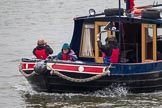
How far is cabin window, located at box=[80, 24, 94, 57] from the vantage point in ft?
67.1

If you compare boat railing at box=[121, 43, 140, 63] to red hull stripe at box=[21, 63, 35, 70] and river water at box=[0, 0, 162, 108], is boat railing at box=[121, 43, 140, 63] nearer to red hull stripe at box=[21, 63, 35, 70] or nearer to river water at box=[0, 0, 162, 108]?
river water at box=[0, 0, 162, 108]

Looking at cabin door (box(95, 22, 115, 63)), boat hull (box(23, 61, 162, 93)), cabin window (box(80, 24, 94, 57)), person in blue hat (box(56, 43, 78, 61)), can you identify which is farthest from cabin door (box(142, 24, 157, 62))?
person in blue hat (box(56, 43, 78, 61))

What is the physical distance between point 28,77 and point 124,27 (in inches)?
114

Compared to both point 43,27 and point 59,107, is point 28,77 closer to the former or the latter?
point 59,107

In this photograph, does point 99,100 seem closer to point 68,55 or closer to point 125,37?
point 68,55

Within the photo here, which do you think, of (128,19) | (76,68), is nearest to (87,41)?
(128,19)

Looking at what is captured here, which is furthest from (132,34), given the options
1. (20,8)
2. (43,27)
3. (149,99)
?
(20,8)

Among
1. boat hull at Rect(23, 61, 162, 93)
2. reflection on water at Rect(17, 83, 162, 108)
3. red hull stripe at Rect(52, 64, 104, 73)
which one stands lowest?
reflection on water at Rect(17, 83, 162, 108)

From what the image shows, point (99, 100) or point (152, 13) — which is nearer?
point (99, 100)

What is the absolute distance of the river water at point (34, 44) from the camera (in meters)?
18.7

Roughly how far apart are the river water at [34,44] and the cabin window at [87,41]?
1765 millimetres

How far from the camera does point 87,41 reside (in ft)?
67.6

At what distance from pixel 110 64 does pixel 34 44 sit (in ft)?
38.4

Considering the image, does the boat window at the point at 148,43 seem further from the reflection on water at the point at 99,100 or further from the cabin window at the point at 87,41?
the cabin window at the point at 87,41
